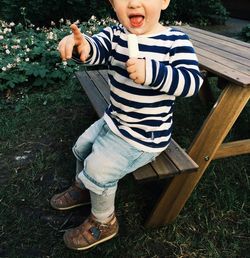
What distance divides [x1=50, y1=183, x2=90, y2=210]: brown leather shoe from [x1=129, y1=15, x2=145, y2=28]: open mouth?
113cm

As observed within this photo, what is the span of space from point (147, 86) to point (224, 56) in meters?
0.98

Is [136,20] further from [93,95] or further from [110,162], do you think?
[93,95]

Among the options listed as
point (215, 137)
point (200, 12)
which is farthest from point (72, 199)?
point (200, 12)

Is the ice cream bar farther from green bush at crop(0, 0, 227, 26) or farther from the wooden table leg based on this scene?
green bush at crop(0, 0, 227, 26)

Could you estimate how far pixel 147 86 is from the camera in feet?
5.56

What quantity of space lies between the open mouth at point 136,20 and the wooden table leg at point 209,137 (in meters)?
0.65

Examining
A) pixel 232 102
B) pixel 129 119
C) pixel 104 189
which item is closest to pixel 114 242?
pixel 104 189

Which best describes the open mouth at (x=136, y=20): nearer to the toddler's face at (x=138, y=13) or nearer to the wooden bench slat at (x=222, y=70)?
the toddler's face at (x=138, y=13)

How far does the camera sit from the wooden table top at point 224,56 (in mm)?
1982

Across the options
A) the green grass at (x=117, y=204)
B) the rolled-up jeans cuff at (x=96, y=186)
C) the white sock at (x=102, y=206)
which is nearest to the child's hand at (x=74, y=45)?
the rolled-up jeans cuff at (x=96, y=186)

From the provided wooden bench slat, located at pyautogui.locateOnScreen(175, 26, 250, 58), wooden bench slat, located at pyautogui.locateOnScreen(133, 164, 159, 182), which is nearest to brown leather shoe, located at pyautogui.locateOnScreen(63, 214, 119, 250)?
wooden bench slat, located at pyautogui.locateOnScreen(133, 164, 159, 182)

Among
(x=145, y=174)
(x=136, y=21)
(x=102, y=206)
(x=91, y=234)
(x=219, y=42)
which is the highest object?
(x=136, y=21)

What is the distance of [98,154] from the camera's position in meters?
1.77

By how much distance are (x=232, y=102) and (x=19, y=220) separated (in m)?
1.45
